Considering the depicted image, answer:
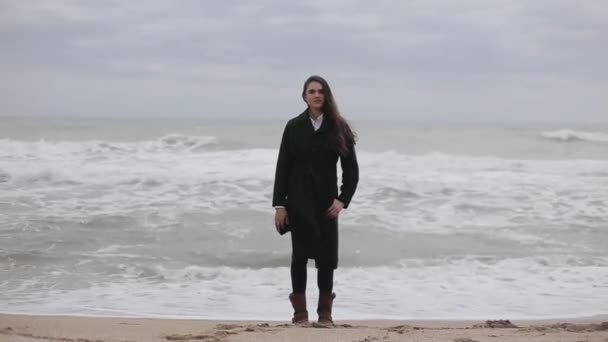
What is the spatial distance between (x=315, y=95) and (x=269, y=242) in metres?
4.94

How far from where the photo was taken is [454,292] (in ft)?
22.2

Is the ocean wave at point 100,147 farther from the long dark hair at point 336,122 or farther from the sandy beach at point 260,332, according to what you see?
the long dark hair at point 336,122

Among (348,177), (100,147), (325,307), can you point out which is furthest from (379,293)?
(100,147)

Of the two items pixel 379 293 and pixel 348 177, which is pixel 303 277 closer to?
pixel 348 177

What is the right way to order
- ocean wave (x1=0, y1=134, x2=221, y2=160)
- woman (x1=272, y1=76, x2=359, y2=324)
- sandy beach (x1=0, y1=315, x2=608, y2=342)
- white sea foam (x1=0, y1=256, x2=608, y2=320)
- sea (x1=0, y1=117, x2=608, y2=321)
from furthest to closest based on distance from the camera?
ocean wave (x1=0, y1=134, x2=221, y2=160)
sea (x1=0, y1=117, x2=608, y2=321)
white sea foam (x1=0, y1=256, x2=608, y2=320)
woman (x1=272, y1=76, x2=359, y2=324)
sandy beach (x1=0, y1=315, x2=608, y2=342)

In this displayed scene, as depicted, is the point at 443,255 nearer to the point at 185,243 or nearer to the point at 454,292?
the point at 454,292

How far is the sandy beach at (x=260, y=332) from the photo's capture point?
13.3 feet

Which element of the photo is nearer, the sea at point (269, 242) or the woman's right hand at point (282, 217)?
the woman's right hand at point (282, 217)

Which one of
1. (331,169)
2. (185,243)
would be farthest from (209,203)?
(331,169)

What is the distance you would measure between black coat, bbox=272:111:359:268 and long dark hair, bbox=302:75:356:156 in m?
0.03

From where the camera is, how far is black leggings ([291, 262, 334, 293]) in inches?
180

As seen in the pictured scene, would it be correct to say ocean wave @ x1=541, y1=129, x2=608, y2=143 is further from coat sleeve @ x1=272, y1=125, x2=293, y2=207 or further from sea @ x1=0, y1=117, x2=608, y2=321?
A: coat sleeve @ x1=272, y1=125, x2=293, y2=207

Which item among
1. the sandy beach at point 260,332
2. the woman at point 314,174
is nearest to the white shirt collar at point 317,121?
the woman at point 314,174

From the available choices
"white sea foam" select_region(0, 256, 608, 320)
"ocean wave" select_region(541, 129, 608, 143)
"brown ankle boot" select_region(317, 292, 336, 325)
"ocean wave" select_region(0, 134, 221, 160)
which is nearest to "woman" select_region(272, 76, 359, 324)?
"brown ankle boot" select_region(317, 292, 336, 325)
